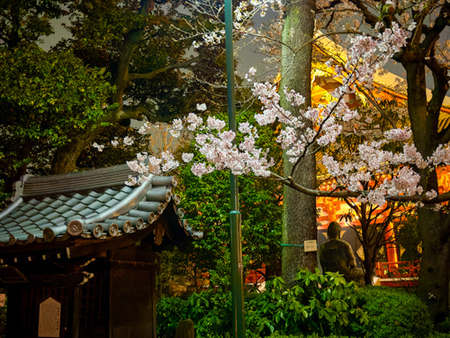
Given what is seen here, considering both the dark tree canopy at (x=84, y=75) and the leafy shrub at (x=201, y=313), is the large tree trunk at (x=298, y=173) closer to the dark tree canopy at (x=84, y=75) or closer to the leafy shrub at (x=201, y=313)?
the leafy shrub at (x=201, y=313)

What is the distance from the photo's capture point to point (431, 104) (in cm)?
950

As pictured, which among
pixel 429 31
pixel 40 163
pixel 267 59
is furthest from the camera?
pixel 267 59

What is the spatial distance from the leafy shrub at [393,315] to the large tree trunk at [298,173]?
1.38 meters

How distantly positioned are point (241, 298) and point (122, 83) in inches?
469

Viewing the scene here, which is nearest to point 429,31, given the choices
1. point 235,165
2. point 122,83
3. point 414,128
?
point 414,128

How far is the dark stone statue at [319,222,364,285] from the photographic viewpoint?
11.1 m

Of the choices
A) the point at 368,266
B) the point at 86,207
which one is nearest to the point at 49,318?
the point at 86,207

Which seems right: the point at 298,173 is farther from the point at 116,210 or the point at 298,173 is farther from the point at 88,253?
the point at 88,253

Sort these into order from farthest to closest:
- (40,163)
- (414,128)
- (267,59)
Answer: (267,59) → (40,163) → (414,128)

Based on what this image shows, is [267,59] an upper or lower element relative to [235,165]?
upper

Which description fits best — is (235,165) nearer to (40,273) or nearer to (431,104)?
(40,273)

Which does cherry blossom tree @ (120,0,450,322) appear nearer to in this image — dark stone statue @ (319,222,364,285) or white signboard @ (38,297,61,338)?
dark stone statue @ (319,222,364,285)

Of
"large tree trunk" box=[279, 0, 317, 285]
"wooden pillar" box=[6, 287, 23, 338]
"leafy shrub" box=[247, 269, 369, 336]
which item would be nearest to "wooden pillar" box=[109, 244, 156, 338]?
"wooden pillar" box=[6, 287, 23, 338]

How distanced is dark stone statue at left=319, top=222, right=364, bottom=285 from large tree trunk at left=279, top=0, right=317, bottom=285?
2519mm
